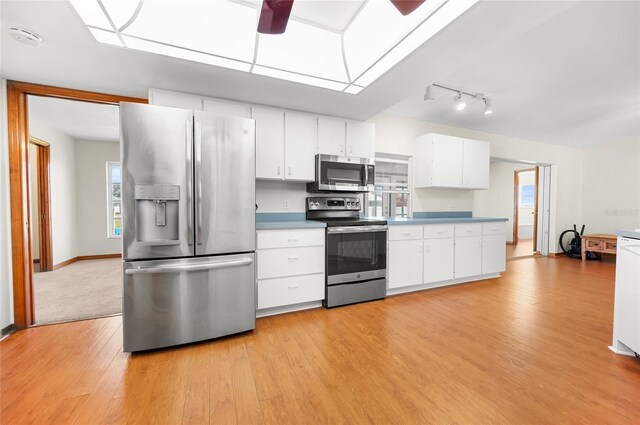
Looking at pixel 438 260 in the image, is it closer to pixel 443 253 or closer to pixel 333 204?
pixel 443 253

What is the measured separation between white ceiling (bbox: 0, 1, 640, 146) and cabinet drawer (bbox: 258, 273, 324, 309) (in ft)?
6.36

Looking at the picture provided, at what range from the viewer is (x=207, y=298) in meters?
2.15

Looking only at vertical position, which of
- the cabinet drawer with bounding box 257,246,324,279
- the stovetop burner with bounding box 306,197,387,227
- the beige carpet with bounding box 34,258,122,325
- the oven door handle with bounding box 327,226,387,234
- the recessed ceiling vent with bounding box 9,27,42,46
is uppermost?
the recessed ceiling vent with bounding box 9,27,42,46

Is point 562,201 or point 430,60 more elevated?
point 430,60

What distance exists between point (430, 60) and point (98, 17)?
235 cm

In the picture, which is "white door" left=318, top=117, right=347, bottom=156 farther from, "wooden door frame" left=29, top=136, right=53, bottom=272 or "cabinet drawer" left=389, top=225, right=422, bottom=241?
"wooden door frame" left=29, top=136, right=53, bottom=272

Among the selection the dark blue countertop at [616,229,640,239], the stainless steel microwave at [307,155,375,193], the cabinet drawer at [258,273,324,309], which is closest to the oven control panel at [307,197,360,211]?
the stainless steel microwave at [307,155,375,193]

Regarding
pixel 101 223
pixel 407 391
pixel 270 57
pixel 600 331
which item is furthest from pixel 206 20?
pixel 101 223

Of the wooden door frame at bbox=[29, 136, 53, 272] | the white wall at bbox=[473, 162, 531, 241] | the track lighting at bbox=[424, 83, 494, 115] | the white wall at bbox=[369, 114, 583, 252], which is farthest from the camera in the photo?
the white wall at bbox=[473, 162, 531, 241]

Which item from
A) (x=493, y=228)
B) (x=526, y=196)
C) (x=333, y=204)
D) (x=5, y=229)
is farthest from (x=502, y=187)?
(x=5, y=229)

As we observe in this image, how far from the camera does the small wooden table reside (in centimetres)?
502

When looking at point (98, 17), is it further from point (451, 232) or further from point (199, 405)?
point (451, 232)

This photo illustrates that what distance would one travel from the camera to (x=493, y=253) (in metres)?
4.00

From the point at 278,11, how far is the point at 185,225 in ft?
5.32
